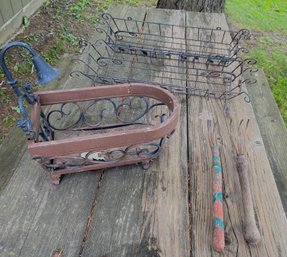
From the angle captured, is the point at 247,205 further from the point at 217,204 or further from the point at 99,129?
the point at 99,129

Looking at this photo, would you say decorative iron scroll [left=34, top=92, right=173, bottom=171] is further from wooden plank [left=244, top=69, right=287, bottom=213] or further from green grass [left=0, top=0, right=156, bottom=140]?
green grass [left=0, top=0, right=156, bottom=140]

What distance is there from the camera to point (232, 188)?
0.94 metres

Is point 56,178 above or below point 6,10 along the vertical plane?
below

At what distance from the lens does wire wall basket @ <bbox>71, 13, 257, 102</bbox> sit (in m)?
1.31

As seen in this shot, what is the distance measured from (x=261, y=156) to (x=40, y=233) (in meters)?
0.77

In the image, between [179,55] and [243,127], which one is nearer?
[243,127]

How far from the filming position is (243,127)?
1145 millimetres

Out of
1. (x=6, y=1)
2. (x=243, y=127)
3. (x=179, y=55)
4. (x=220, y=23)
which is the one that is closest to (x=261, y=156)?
(x=243, y=127)

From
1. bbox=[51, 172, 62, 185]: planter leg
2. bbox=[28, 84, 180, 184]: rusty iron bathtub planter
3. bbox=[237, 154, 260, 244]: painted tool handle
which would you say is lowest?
bbox=[237, 154, 260, 244]: painted tool handle

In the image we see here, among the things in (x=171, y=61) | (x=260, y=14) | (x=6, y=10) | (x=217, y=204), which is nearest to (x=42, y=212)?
(x=217, y=204)

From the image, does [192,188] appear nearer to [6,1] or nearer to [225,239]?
[225,239]

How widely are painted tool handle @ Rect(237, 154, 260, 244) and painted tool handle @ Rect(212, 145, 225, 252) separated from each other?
0.07 meters

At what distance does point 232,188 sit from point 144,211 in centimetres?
29

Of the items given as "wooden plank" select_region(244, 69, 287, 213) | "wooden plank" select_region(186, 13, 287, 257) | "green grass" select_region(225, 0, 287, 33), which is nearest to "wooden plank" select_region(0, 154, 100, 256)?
"wooden plank" select_region(186, 13, 287, 257)
